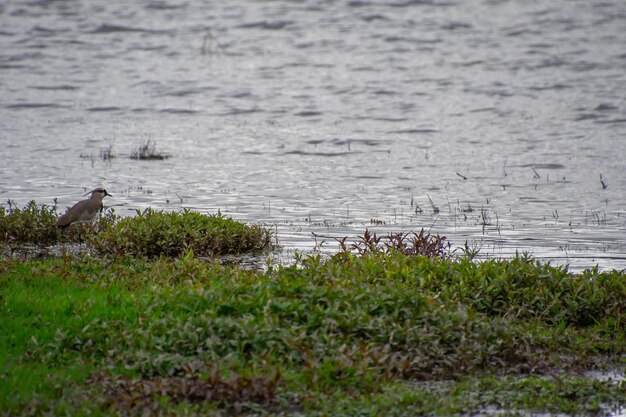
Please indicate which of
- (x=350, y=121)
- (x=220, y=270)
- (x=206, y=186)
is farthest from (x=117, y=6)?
(x=220, y=270)

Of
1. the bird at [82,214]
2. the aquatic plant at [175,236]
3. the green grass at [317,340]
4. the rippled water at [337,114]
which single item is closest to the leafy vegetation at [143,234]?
the aquatic plant at [175,236]

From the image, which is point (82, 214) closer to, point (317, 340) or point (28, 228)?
point (28, 228)

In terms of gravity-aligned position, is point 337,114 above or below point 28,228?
above

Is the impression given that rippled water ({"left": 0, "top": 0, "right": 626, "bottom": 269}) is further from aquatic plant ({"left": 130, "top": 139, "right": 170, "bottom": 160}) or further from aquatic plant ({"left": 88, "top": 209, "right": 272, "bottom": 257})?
aquatic plant ({"left": 88, "top": 209, "right": 272, "bottom": 257})

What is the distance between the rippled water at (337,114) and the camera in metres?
15.8

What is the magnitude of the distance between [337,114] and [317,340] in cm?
1885

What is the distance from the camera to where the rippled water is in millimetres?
15797

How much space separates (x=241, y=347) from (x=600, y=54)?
92.4 feet

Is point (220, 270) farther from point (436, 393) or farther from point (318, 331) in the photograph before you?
point (436, 393)

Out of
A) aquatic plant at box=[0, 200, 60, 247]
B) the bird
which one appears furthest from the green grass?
aquatic plant at box=[0, 200, 60, 247]

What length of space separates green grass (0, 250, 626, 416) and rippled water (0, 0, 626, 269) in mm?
3048

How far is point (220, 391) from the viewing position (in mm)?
6957

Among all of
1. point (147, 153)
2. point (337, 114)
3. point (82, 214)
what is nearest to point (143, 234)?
point (82, 214)

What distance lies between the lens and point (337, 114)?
86.1ft
